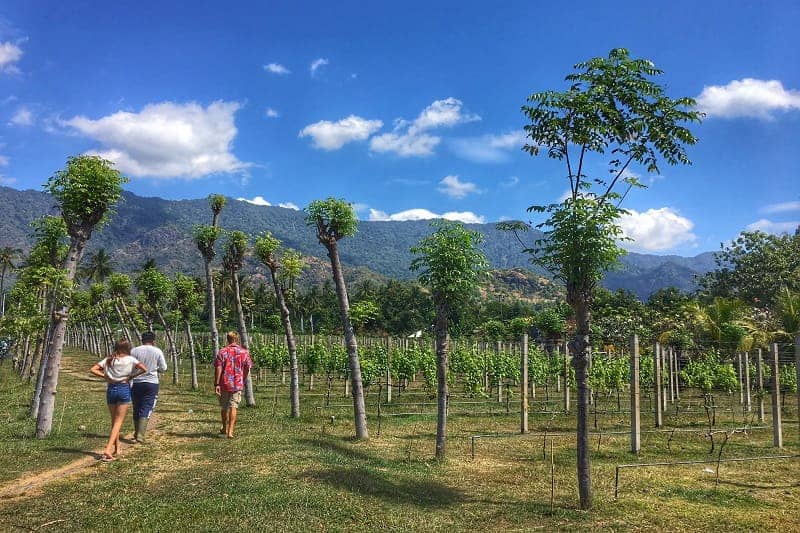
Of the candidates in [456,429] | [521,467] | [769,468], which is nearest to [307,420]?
[456,429]

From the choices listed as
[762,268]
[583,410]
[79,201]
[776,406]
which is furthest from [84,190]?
[762,268]

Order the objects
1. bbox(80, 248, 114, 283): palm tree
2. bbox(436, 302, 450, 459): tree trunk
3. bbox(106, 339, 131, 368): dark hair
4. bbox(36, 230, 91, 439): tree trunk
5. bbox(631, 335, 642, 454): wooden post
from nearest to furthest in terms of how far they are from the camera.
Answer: bbox(106, 339, 131, 368): dark hair
bbox(36, 230, 91, 439): tree trunk
bbox(436, 302, 450, 459): tree trunk
bbox(631, 335, 642, 454): wooden post
bbox(80, 248, 114, 283): palm tree

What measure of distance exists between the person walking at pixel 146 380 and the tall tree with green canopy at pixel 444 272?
508 centimetres

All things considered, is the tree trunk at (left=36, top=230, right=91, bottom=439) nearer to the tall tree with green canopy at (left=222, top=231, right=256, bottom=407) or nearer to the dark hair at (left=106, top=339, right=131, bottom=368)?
the dark hair at (left=106, top=339, right=131, bottom=368)

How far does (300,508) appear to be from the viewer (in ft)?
22.0

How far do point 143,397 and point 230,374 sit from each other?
5.71ft

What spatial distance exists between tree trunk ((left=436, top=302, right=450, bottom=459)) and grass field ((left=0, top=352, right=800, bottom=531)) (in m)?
0.47

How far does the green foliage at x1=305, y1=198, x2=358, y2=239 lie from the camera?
1295cm

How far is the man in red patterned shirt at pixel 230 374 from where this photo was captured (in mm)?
11117

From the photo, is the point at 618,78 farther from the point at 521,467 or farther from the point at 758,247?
the point at 758,247

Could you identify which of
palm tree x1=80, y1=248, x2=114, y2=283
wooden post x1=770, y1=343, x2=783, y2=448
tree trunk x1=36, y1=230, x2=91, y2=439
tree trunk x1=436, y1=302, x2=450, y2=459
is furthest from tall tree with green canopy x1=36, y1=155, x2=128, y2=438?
palm tree x1=80, y1=248, x2=114, y2=283

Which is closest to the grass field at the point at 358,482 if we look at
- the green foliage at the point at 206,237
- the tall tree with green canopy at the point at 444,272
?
the tall tree with green canopy at the point at 444,272

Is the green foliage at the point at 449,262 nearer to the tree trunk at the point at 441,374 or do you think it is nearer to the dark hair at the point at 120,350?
the tree trunk at the point at 441,374

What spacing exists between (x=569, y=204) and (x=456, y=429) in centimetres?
941
